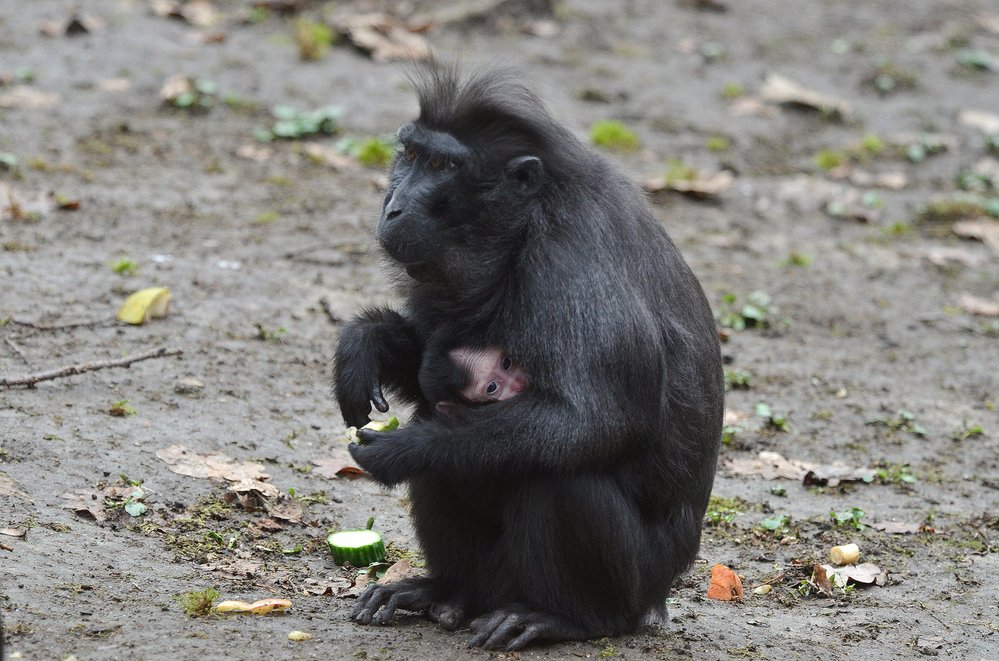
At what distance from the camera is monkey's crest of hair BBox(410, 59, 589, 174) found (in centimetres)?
481

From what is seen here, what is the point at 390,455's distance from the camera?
4.55m

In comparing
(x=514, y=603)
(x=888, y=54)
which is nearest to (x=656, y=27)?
(x=888, y=54)

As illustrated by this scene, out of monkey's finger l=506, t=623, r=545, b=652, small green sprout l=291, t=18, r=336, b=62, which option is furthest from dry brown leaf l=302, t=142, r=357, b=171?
monkey's finger l=506, t=623, r=545, b=652

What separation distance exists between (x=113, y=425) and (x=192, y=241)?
2.69 meters

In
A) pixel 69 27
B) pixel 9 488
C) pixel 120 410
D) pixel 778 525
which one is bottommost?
pixel 778 525

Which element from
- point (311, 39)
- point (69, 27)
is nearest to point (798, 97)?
point (311, 39)

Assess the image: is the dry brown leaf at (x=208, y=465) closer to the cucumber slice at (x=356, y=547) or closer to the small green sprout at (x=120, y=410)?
the small green sprout at (x=120, y=410)

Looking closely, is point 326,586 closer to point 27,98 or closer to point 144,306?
point 144,306

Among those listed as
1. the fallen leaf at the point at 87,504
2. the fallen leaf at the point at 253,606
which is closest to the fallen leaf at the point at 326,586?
the fallen leaf at the point at 253,606

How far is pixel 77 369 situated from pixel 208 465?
77 centimetres

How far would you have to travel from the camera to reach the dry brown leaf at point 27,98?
33.4 feet

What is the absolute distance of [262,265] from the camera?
8.30 meters

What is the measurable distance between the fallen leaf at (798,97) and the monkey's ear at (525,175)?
826cm

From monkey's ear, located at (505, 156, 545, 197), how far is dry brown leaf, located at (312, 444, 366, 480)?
196 cm
